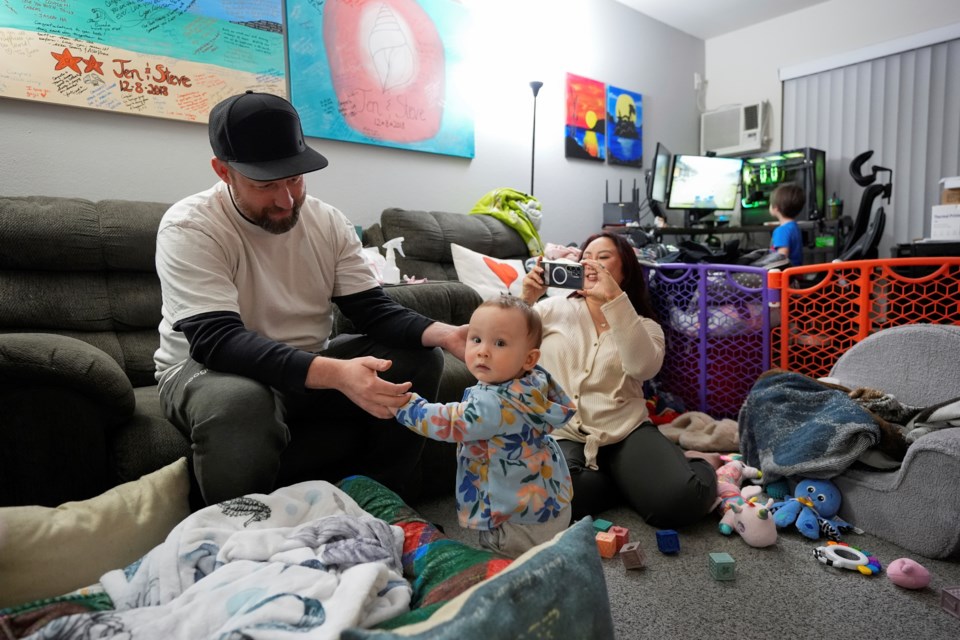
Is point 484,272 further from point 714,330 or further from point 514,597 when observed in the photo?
point 514,597

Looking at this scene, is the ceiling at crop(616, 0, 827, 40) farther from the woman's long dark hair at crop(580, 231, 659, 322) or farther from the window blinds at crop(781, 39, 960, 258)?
the woman's long dark hair at crop(580, 231, 659, 322)

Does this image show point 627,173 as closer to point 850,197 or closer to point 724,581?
point 850,197

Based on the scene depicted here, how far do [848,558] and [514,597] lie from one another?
1137 mm

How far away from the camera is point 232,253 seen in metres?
1.42

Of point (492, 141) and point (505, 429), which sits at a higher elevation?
point (492, 141)

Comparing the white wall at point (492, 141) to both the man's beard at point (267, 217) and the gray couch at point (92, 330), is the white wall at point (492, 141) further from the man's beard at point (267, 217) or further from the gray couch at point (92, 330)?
the man's beard at point (267, 217)

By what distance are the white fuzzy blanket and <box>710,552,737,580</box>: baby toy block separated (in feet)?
2.57

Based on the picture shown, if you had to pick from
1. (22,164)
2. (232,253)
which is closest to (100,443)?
(232,253)

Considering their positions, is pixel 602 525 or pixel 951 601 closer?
pixel 951 601

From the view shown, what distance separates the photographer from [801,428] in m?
1.71

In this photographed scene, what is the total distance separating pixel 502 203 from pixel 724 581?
2216mm

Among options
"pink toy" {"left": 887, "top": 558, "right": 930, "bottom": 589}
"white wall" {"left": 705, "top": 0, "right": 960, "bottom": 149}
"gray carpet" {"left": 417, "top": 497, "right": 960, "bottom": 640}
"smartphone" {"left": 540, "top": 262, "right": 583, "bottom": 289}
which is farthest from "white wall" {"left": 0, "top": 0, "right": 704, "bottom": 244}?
"pink toy" {"left": 887, "top": 558, "right": 930, "bottom": 589}

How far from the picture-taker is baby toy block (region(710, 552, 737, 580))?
1.37 metres

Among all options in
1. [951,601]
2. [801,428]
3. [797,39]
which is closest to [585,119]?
[797,39]
